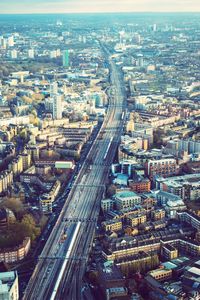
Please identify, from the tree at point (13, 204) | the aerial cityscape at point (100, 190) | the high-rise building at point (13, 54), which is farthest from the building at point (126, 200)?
the high-rise building at point (13, 54)

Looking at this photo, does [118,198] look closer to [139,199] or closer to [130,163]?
[139,199]

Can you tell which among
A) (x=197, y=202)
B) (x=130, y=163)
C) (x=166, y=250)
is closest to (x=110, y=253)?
(x=166, y=250)

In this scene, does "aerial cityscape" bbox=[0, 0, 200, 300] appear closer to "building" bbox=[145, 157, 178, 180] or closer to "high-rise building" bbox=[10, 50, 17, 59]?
"building" bbox=[145, 157, 178, 180]

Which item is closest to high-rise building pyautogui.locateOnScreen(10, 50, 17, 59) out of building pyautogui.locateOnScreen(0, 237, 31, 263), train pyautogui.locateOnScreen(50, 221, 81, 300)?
train pyautogui.locateOnScreen(50, 221, 81, 300)

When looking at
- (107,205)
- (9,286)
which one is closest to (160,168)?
(107,205)

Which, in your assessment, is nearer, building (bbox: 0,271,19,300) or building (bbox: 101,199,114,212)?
building (bbox: 0,271,19,300)

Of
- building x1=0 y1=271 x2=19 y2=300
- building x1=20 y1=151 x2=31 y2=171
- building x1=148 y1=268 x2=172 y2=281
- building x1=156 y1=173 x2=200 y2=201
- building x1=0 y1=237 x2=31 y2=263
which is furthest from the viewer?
building x1=20 y1=151 x2=31 y2=171
